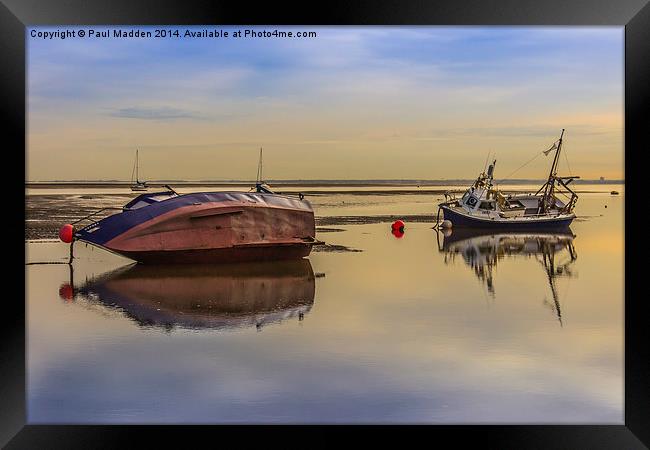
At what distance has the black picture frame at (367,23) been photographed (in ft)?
29.3

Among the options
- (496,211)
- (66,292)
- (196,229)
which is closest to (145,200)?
(196,229)

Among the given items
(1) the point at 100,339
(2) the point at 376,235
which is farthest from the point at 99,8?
(2) the point at 376,235

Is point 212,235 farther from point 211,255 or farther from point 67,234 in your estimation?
point 67,234

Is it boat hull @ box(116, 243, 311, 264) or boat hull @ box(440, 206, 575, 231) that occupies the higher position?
boat hull @ box(440, 206, 575, 231)

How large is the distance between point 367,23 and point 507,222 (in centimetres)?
3044

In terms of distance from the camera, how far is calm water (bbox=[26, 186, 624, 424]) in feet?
35.5

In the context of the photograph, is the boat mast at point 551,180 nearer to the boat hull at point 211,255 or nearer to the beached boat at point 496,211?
the beached boat at point 496,211

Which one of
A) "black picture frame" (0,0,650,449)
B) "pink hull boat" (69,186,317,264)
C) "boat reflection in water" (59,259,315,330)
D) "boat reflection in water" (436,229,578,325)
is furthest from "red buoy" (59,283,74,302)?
"boat reflection in water" (436,229,578,325)

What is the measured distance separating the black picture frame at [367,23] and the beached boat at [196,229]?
38.2 ft

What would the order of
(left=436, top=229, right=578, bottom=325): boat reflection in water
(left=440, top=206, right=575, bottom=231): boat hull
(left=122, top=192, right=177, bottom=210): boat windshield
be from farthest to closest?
(left=440, top=206, right=575, bottom=231): boat hull, (left=436, top=229, right=578, bottom=325): boat reflection in water, (left=122, top=192, right=177, bottom=210): boat windshield

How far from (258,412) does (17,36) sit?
20.3 feet

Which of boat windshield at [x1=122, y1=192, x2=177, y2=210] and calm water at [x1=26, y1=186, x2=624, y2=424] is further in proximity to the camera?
boat windshield at [x1=122, y1=192, x2=177, y2=210]

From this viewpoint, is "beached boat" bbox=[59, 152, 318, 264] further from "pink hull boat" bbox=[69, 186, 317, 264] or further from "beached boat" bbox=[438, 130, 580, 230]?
"beached boat" bbox=[438, 130, 580, 230]

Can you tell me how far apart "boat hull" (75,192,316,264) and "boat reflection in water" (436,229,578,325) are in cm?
660
